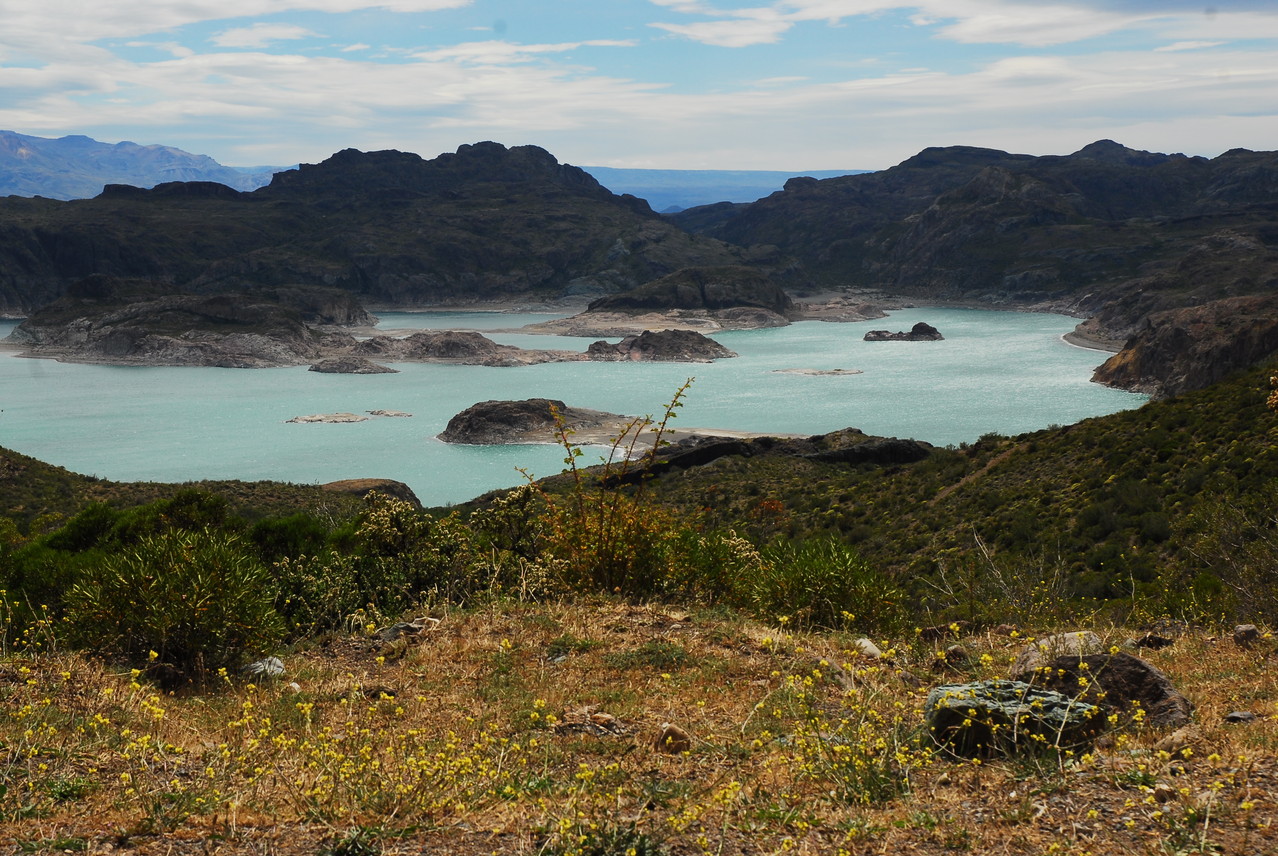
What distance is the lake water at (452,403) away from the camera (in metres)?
87.0

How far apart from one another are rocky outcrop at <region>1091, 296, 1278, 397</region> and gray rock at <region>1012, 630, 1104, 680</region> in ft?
319

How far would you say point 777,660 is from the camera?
10.7 metres

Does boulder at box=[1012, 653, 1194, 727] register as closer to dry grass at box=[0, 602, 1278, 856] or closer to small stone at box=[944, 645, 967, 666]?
dry grass at box=[0, 602, 1278, 856]

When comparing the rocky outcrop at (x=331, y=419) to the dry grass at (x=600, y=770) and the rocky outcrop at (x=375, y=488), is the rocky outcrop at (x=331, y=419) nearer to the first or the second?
the rocky outcrop at (x=375, y=488)

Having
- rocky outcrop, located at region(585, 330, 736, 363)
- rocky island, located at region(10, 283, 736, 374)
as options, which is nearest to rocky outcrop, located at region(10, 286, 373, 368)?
rocky island, located at region(10, 283, 736, 374)

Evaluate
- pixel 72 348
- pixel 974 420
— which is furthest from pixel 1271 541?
pixel 72 348

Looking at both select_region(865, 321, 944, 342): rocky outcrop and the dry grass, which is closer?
the dry grass

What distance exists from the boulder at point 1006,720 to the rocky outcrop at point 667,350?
482ft

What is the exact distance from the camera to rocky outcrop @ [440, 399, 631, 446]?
95938 mm

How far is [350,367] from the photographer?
14475 cm

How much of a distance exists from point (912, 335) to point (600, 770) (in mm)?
176816

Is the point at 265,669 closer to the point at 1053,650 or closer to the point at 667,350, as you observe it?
the point at 1053,650

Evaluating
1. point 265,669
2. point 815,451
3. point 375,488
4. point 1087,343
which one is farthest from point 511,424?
point 1087,343

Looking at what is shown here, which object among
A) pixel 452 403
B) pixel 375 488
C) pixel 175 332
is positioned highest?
pixel 175 332
